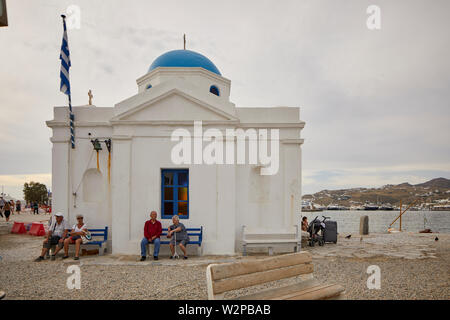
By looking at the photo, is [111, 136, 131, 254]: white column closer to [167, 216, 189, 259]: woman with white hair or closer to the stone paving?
[167, 216, 189, 259]: woman with white hair

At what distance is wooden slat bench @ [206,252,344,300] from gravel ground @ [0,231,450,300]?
1774 millimetres

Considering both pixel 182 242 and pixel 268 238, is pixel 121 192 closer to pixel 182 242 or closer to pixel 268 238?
pixel 182 242

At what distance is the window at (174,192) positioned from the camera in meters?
9.01

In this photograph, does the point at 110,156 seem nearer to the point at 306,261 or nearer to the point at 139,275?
the point at 139,275

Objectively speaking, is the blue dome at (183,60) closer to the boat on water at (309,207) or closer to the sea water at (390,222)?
the sea water at (390,222)

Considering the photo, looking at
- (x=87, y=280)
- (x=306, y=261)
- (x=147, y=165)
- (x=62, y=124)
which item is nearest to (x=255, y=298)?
(x=306, y=261)

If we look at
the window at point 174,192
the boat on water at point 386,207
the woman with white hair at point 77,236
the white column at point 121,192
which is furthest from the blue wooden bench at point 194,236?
the boat on water at point 386,207

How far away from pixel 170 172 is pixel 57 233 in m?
3.87

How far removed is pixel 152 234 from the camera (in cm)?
816

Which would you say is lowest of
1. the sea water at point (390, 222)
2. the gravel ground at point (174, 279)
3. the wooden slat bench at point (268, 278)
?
the sea water at point (390, 222)

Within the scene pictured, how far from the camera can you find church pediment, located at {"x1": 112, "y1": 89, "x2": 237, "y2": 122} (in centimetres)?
896

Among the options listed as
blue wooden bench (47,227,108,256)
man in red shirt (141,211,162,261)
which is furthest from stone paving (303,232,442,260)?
blue wooden bench (47,227,108,256)

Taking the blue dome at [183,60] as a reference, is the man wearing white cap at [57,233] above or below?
below

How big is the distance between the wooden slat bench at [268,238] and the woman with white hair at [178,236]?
1869 mm
